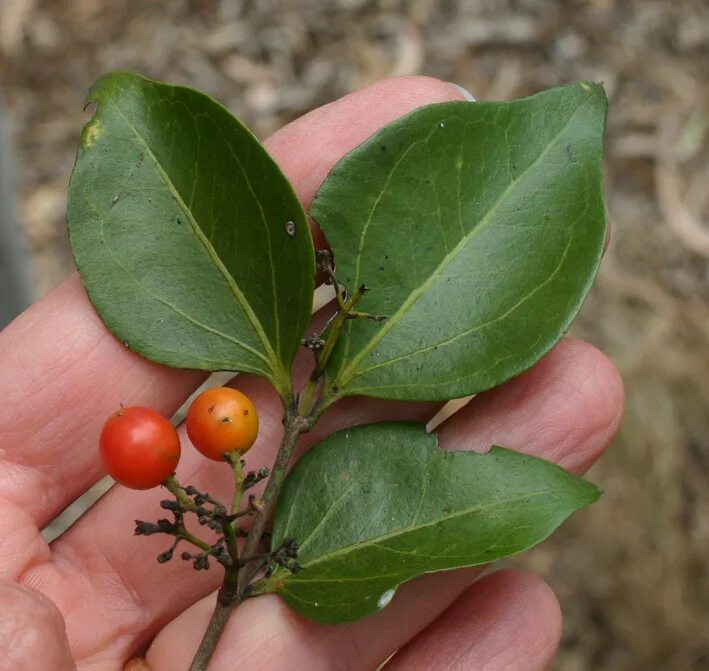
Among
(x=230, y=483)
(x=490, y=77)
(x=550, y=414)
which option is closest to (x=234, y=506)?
(x=230, y=483)

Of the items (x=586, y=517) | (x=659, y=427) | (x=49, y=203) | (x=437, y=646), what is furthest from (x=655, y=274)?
(x=49, y=203)

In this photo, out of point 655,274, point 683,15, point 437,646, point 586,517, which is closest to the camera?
point 437,646

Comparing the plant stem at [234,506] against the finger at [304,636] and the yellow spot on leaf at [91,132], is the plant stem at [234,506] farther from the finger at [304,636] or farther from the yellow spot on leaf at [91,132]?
the yellow spot on leaf at [91,132]

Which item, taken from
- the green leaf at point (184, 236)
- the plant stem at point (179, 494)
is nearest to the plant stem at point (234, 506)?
the plant stem at point (179, 494)

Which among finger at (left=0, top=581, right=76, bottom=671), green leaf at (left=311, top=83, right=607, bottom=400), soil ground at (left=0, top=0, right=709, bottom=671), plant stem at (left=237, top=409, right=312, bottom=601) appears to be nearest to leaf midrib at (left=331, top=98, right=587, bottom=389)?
green leaf at (left=311, top=83, right=607, bottom=400)

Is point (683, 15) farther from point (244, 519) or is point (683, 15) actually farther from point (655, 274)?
point (244, 519)

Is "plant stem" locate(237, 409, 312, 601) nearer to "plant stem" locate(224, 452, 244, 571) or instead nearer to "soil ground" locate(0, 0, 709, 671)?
"plant stem" locate(224, 452, 244, 571)

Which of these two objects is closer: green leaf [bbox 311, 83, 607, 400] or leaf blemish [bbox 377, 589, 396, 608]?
Answer: leaf blemish [bbox 377, 589, 396, 608]
